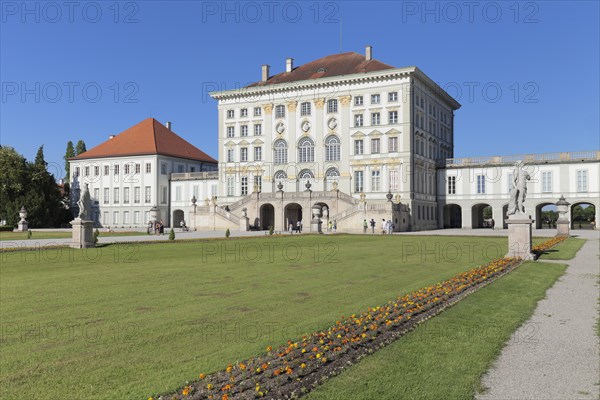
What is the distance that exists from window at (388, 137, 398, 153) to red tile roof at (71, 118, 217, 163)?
104 ft

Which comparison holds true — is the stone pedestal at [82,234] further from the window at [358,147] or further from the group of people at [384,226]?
the window at [358,147]

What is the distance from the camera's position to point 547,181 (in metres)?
58.9

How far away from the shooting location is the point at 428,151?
6406 centimetres

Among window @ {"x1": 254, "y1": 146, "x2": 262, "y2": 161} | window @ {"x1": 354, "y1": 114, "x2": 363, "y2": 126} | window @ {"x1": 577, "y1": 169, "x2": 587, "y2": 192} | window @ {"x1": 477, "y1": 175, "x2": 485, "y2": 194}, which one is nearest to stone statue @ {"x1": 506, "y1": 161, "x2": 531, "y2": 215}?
window @ {"x1": 354, "y1": 114, "x2": 363, "y2": 126}

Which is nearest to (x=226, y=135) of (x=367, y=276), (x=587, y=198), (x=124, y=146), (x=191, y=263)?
(x=124, y=146)

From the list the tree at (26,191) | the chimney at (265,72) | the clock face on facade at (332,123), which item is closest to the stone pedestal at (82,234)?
the clock face on facade at (332,123)

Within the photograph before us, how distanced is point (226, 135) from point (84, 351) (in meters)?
62.1

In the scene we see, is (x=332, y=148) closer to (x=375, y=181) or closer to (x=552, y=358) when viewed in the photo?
(x=375, y=181)

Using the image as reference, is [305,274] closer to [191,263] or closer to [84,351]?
[191,263]

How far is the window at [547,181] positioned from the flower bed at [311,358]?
54714 millimetres

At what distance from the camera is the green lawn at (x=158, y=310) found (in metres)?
6.47

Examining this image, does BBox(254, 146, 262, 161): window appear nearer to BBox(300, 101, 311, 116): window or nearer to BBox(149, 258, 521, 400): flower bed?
BBox(300, 101, 311, 116): window

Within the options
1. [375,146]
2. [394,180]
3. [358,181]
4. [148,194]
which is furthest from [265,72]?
[148,194]

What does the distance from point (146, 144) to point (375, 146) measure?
108 ft
